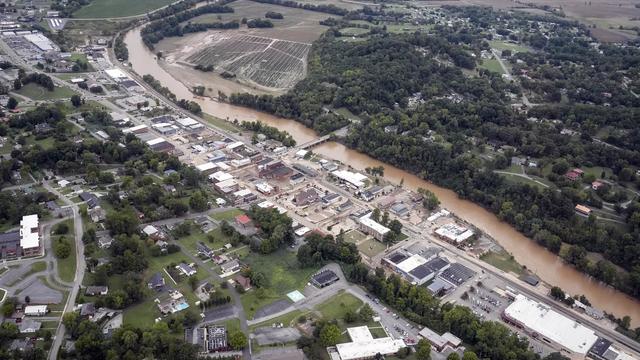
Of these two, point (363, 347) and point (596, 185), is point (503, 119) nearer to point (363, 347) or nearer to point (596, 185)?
point (596, 185)

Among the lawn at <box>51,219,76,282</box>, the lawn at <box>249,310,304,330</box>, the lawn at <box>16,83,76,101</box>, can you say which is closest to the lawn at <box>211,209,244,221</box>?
the lawn at <box>51,219,76,282</box>

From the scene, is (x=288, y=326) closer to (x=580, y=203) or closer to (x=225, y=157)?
→ (x=225, y=157)

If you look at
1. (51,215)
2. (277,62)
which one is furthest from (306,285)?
(277,62)

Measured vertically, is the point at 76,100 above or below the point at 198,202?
above

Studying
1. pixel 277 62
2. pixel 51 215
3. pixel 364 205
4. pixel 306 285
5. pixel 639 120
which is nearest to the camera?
pixel 306 285

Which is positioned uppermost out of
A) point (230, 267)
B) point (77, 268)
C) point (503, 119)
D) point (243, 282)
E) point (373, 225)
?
point (503, 119)

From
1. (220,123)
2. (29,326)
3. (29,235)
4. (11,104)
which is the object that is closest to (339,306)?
(29,326)
